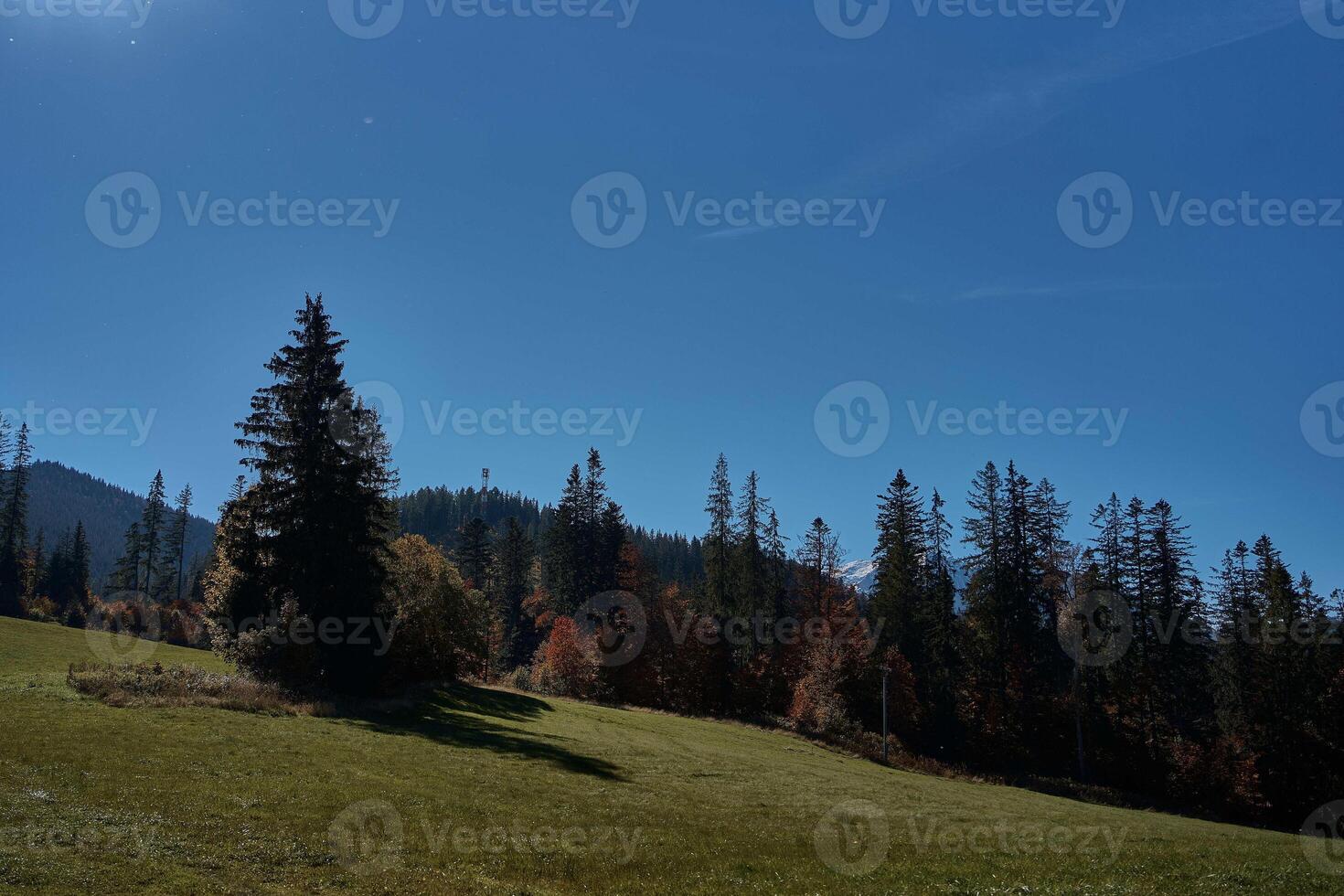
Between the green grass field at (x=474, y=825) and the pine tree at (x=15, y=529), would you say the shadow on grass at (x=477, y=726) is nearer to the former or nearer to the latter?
the green grass field at (x=474, y=825)

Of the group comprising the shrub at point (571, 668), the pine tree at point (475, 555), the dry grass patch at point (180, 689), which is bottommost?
the shrub at point (571, 668)

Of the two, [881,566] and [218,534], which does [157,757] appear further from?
[881,566]

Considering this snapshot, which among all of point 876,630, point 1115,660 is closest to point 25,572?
point 876,630

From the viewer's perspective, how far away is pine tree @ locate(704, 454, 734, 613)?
72062mm

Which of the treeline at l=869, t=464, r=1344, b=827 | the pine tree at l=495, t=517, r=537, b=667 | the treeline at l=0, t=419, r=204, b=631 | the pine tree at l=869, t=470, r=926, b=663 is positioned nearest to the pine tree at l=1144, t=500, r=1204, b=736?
the treeline at l=869, t=464, r=1344, b=827

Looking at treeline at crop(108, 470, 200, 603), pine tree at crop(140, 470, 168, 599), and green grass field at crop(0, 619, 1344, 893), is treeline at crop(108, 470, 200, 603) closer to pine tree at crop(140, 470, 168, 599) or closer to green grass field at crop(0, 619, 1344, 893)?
pine tree at crop(140, 470, 168, 599)

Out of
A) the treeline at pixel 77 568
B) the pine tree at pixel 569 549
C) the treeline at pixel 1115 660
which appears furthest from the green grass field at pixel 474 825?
the treeline at pixel 77 568

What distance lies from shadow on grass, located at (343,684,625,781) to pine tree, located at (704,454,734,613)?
95.3ft

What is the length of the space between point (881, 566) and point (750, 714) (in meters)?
17.6

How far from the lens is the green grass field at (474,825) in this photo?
13.6 meters

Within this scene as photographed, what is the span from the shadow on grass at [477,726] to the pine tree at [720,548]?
29040mm

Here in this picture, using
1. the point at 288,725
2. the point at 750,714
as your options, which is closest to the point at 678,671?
the point at 750,714

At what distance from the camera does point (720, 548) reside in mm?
73312

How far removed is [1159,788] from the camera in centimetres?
5709
